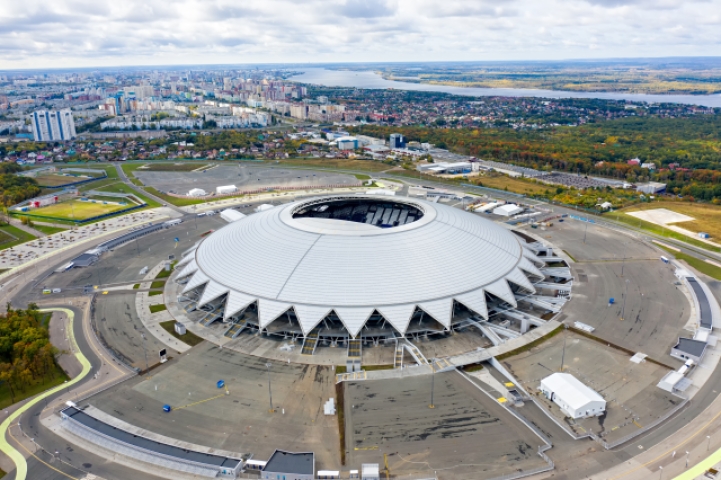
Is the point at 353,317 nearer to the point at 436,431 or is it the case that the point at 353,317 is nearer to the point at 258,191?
the point at 436,431

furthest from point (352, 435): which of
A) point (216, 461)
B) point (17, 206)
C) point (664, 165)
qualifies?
point (664, 165)

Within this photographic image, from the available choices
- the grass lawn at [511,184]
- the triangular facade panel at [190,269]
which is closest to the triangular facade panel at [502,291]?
the triangular facade panel at [190,269]

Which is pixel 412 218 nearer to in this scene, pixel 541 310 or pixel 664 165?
pixel 541 310

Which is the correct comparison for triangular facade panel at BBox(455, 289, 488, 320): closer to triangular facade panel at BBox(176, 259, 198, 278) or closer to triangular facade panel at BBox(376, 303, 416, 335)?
triangular facade panel at BBox(376, 303, 416, 335)

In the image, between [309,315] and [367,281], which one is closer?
[309,315]

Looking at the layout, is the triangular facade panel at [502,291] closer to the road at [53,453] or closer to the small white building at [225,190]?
the road at [53,453]

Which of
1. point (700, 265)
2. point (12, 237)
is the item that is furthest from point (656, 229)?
point (12, 237)
